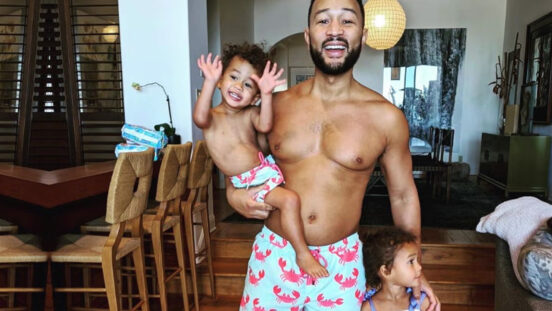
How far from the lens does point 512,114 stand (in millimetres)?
5664

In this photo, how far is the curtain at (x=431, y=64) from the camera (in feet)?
22.2

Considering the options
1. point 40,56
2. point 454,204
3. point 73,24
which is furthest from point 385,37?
point 40,56

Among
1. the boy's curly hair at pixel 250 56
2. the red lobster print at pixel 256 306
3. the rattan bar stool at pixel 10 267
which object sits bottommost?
the rattan bar stool at pixel 10 267

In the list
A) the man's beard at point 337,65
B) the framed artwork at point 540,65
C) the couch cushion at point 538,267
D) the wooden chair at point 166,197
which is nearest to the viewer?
the man's beard at point 337,65

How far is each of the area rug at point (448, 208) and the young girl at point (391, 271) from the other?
7.61ft

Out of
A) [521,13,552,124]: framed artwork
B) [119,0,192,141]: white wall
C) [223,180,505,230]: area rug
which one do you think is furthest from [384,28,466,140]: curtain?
[119,0,192,141]: white wall

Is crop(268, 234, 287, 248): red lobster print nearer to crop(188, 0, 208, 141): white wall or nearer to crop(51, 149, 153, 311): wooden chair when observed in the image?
crop(51, 149, 153, 311): wooden chair

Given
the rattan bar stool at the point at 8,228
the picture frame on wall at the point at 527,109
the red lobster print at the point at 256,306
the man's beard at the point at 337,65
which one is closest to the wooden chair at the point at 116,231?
the rattan bar stool at the point at 8,228

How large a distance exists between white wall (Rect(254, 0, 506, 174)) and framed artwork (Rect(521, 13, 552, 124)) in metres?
1.03

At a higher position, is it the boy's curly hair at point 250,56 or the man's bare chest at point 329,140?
the boy's curly hair at point 250,56

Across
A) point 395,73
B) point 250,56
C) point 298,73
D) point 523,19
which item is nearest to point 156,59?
point 250,56

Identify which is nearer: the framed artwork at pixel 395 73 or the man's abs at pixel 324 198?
the man's abs at pixel 324 198

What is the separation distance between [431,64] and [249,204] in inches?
257

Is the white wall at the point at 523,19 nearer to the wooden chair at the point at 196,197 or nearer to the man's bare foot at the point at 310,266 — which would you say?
the wooden chair at the point at 196,197
